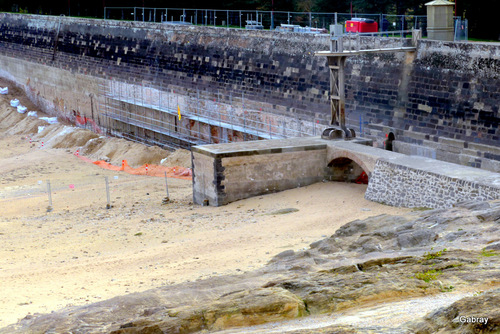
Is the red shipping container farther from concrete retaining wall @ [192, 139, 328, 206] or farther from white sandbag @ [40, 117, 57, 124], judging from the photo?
white sandbag @ [40, 117, 57, 124]

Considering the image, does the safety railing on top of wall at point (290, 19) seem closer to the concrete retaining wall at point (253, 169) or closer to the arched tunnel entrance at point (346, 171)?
the arched tunnel entrance at point (346, 171)

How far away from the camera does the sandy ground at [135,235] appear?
1333cm

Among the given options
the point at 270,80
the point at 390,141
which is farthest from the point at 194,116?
the point at 390,141

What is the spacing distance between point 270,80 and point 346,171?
7.11 meters

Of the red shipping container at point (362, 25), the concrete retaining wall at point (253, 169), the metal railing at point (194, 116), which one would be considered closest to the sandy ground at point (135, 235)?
the concrete retaining wall at point (253, 169)

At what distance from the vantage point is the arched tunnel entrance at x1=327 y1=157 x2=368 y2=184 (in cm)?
2080

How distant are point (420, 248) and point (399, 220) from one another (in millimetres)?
2319

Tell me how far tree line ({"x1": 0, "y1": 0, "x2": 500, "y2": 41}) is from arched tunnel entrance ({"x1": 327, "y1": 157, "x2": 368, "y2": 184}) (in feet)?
36.7

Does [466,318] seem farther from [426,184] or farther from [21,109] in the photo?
[21,109]

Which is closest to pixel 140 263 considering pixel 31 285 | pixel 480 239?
pixel 31 285

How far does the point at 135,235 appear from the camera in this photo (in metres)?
17.6

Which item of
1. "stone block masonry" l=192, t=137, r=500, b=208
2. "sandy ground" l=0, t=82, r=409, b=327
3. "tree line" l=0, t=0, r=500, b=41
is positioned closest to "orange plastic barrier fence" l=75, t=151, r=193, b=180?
"sandy ground" l=0, t=82, r=409, b=327

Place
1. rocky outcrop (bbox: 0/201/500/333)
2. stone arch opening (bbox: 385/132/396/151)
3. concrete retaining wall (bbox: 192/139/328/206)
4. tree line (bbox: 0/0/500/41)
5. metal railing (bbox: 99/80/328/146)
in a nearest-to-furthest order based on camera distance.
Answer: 1. rocky outcrop (bbox: 0/201/500/333)
2. concrete retaining wall (bbox: 192/139/328/206)
3. stone arch opening (bbox: 385/132/396/151)
4. metal railing (bbox: 99/80/328/146)
5. tree line (bbox: 0/0/500/41)

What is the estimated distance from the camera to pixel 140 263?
48.5 feet
